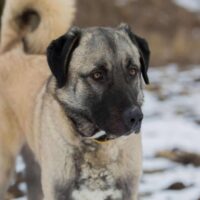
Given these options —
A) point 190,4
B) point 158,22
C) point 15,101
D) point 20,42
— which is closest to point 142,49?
point 15,101

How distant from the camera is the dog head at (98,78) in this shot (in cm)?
425

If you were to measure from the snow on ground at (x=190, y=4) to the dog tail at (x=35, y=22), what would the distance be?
15.9 m

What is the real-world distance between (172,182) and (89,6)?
1397 centimetres

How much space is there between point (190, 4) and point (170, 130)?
14.6 m

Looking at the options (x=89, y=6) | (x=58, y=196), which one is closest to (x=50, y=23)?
(x=58, y=196)

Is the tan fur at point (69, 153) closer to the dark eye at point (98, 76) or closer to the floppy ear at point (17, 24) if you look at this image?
→ the dark eye at point (98, 76)

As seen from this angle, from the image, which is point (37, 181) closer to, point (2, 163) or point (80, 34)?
point (2, 163)

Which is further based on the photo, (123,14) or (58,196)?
(123,14)

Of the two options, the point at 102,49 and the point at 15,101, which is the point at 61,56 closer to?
the point at 102,49

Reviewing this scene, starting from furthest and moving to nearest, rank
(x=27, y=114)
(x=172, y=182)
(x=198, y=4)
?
(x=198, y=4) < (x=172, y=182) < (x=27, y=114)

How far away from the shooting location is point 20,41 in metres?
5.95

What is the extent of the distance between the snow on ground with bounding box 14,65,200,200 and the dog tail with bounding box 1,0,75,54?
161cm

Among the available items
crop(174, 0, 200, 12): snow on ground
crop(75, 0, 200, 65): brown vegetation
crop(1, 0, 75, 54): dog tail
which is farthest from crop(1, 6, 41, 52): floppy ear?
crop(174, 0, 200, 12): snow on ground

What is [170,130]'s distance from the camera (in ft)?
27.4
